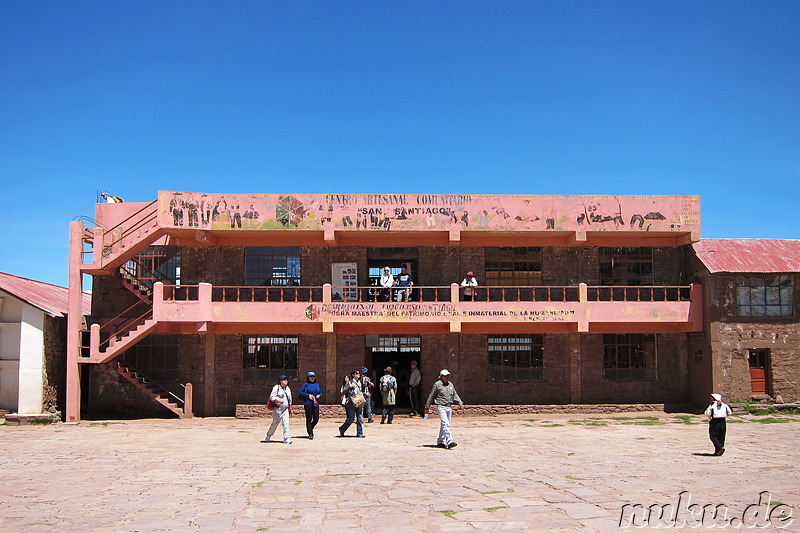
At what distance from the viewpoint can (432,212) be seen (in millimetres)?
21922

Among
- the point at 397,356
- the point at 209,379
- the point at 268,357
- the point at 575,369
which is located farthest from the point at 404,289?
the point at 209,379

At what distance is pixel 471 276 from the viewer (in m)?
22.4

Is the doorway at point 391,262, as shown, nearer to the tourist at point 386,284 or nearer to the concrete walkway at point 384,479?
the tourist at point 386,284

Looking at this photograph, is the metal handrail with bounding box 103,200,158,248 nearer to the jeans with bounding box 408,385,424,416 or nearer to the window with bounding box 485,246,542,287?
the jeans with bounding box 408,385,424,416

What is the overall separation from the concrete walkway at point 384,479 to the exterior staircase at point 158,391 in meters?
2.78

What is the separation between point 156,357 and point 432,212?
10434mm

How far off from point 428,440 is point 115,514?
897 cm

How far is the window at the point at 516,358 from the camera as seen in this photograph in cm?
2325

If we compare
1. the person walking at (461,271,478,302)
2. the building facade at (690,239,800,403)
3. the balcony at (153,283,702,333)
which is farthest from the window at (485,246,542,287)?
the building facade at (690,239,800,403)

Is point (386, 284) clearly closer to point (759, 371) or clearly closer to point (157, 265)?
point (157, 265)

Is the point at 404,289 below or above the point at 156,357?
above

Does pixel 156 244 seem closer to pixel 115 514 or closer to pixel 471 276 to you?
pixel 471 276

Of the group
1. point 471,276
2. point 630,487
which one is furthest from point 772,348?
point 630,487

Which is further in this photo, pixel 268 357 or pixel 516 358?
pixel 516 358
